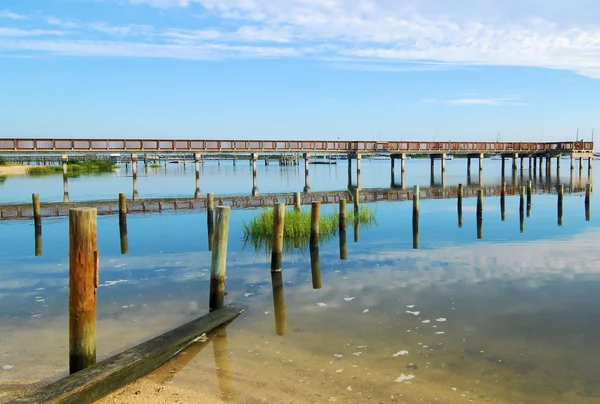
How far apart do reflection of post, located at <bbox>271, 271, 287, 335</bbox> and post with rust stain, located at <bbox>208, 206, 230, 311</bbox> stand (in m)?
1.20

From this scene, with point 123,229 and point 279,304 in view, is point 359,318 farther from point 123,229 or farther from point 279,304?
point 123,229

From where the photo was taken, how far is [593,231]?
23.5 m

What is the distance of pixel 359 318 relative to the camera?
1091cm

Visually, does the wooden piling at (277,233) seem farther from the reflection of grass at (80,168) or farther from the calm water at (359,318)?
the reflection of grass at (80,168)

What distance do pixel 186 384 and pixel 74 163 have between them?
327 feet

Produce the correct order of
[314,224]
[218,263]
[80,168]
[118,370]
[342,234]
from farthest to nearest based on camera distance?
[80,168] < [342,234] < [314,224] < [218,263] < [118,370]

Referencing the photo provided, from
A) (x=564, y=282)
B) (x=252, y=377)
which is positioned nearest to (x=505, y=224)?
(x=564, y=282)

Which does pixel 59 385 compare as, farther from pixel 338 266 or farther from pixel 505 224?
pixel 505 224

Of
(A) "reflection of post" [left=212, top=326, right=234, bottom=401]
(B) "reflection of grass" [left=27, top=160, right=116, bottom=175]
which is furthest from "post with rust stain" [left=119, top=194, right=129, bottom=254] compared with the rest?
(B) "reflection of grass" [left=27, top=160, right=116, bottom=175]

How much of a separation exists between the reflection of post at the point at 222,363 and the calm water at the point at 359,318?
0.12 ft

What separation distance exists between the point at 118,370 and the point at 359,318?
5.02 meters

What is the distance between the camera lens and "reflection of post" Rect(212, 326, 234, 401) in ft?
24.8

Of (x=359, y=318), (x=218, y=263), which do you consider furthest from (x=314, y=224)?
(x=359, y=318)

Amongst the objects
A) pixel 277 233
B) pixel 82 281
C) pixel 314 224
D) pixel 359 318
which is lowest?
pixel 359 318
